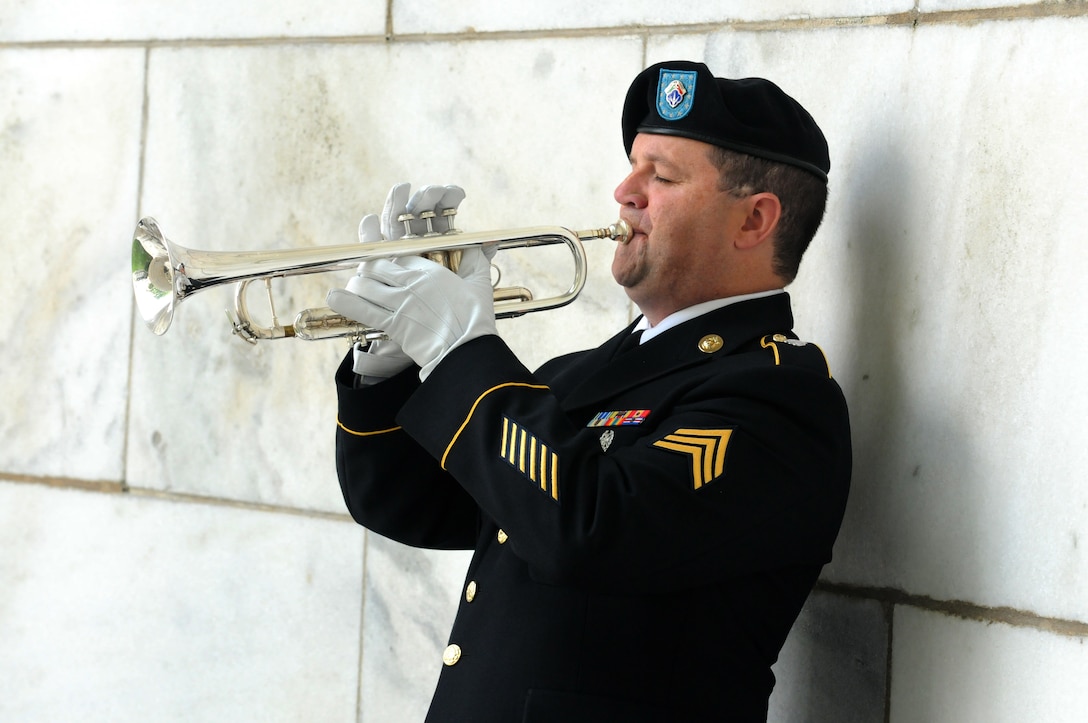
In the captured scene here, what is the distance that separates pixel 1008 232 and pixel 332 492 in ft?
5.85

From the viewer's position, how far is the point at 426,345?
6.15ft

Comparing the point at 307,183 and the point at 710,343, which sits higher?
the point at 307,183

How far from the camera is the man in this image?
5.52ft

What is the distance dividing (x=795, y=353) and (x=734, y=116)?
0.43m

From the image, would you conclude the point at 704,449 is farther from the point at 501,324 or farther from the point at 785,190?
the point at 501,324

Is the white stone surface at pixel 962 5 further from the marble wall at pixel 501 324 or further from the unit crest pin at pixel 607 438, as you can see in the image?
the unit crest pin at pixel 607 438

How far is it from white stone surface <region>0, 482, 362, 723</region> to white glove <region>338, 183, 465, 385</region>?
3.43ft

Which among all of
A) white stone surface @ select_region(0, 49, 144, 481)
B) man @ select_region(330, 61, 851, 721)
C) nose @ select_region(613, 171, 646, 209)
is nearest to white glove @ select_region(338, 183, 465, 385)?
man @ select_region(330, 61, 851, 721)

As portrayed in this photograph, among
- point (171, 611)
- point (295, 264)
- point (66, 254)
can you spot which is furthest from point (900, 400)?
point (66, 254)

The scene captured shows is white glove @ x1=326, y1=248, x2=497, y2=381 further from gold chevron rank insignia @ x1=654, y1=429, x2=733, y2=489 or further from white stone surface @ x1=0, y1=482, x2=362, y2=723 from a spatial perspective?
A: white stone surface @ x1=0, y1=482, x2=362, y2=723

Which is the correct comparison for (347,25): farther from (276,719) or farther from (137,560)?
(276,719)

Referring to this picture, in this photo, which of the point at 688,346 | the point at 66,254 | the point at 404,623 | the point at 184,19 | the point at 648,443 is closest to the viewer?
the point at 648,443

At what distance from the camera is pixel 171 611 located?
3.33 m

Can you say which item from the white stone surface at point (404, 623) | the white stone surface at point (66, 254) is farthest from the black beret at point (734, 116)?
the white stone surface at point (66, 254)
